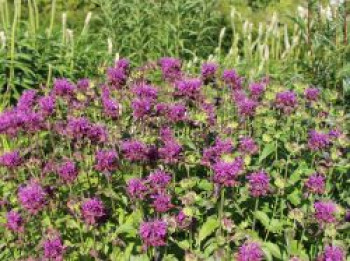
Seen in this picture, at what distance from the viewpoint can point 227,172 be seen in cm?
263

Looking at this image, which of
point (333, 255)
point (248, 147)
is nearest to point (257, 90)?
point (248, 147)

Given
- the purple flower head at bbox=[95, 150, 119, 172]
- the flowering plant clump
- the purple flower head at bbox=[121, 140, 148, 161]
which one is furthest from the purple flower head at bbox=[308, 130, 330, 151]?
the purple flower head at bbox=[95, 150, 119, 172]

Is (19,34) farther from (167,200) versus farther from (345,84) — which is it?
(167,200)

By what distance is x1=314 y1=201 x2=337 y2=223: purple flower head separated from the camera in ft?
8.64

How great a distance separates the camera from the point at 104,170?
2.89m

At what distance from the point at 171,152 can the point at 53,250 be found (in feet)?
2.27

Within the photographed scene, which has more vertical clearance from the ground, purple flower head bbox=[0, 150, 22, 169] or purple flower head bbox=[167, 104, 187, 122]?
purple flower head bbox=[167, 104, 187, 122]

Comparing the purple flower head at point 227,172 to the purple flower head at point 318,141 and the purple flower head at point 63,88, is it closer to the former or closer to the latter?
the purple flower head at point 318,141

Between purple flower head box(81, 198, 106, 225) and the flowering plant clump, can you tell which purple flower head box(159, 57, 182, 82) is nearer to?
the flowering plant clump

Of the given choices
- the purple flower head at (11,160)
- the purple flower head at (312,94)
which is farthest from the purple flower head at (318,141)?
the purple flower head at (11,160)

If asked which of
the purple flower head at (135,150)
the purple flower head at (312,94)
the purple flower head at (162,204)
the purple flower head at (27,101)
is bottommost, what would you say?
the purple flower head at (162,204)

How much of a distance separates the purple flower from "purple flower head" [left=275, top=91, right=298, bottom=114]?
144cm

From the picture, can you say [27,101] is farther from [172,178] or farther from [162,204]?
[162,204]

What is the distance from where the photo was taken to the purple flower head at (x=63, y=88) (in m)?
3.48
